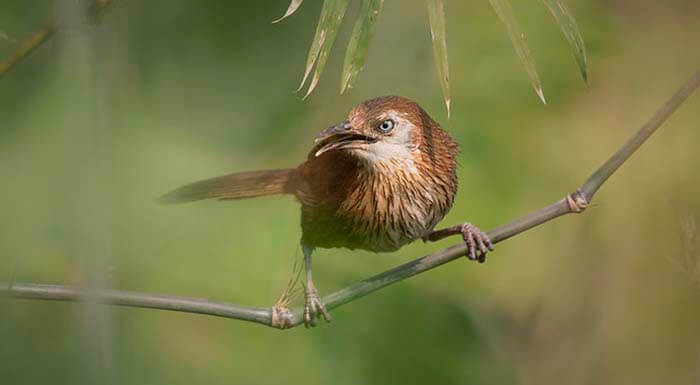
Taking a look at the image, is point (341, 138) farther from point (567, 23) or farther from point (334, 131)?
point (567, 23)

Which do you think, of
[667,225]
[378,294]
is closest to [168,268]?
[378,294]

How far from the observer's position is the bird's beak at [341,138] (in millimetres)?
2936

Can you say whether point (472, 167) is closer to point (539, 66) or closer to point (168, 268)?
point (539, 66)

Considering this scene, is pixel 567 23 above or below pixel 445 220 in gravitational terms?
above

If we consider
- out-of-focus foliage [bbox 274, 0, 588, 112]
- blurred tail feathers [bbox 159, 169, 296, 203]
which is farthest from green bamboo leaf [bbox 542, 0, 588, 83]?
blurred tail feathers [bbox 159, 169, 296, 203]

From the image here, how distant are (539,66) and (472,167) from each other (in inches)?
34.0

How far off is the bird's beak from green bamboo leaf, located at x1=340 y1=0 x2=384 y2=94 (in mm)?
716

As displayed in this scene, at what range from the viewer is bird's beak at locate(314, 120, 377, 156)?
2936mm

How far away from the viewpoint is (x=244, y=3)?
487 cm

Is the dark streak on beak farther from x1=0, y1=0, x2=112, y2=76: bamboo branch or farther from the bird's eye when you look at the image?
x1=0, y1=0, x2=112, y2=76: bamboo branch

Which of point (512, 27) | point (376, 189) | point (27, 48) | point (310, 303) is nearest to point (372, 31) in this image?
point (512, 27)

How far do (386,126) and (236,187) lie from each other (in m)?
Answer: 0.63

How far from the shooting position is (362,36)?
218 cm

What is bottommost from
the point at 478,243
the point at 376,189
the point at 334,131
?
the point at 478,243
